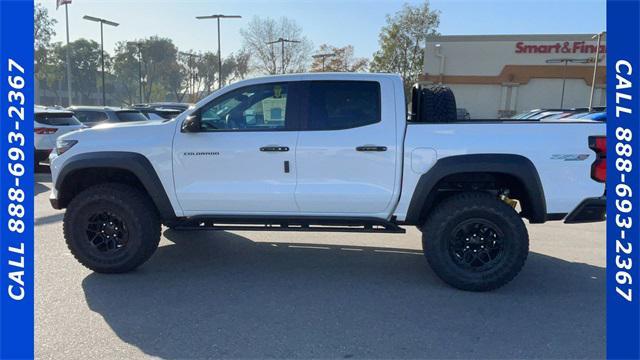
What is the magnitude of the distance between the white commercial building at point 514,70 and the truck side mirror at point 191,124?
1217 inches

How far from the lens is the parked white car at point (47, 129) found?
10008 millimetres

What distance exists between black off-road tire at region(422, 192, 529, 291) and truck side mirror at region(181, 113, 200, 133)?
235 cm

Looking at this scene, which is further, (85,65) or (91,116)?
(85,65)

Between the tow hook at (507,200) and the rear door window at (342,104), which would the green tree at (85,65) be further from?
the tow hook at (507,200)

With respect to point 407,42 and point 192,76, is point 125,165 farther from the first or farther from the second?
point 192,76

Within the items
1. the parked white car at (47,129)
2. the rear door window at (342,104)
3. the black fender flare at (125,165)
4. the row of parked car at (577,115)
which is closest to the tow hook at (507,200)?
the rear door window at (342,104)

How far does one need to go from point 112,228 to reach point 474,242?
139 inches

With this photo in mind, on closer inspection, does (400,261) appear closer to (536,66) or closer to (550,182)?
(550,182)

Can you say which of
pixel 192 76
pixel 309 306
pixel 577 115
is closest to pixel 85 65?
pixel 192 76

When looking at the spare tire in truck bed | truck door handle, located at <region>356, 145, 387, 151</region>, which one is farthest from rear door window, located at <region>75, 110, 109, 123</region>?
the spare tire in truck bed

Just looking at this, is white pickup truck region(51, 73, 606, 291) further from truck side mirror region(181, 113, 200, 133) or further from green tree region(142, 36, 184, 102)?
green tree region(142, 36, 184, 102)

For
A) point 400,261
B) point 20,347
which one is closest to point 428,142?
point 400,261

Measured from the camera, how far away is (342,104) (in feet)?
14.0

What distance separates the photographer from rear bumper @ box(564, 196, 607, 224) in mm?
3873
